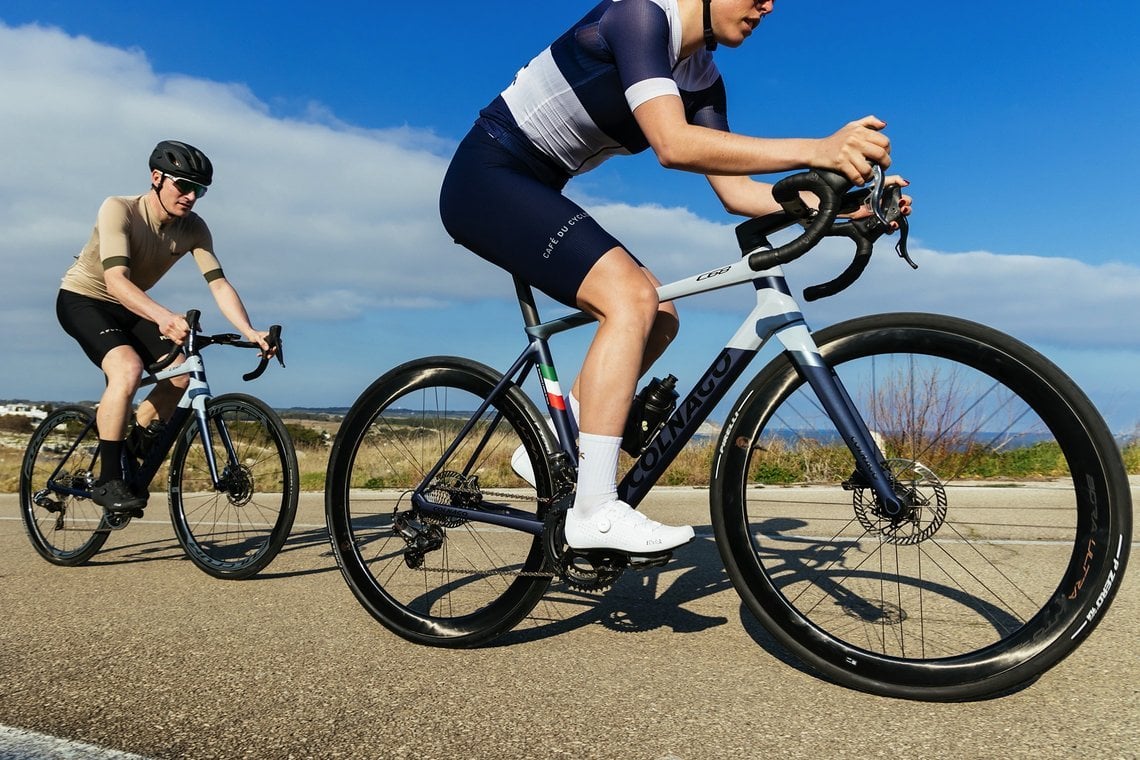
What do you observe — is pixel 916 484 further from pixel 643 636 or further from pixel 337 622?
pixel 337 622

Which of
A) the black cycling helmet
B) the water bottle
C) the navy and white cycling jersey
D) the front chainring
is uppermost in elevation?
the black cycling helmet

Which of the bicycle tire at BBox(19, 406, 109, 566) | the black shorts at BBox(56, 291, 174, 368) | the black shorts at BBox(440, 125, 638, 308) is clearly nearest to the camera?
the black shorts at BBox(440, 125, 638, 308)

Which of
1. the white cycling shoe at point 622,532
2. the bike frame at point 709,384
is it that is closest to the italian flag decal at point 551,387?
the bike frame at point 709,384

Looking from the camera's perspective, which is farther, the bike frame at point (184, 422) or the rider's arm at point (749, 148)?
the bike frame at point (184, 422)

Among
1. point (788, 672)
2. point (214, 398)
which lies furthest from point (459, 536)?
point (788, 672)

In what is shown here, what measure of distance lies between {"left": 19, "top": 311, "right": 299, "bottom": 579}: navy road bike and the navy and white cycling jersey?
2.23 meters

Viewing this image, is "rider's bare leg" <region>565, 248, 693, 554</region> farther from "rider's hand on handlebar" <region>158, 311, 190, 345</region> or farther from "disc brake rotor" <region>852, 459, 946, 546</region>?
"rider's hand on handlebar" <region>158, 311, 190, 345</region>

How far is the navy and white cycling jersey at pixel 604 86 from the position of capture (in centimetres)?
257

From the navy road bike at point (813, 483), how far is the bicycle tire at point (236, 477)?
2.69ft

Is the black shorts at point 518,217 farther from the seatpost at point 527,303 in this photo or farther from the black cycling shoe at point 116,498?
the black cycling shoe at point 116,498

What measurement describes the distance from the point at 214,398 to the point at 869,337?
364 cm

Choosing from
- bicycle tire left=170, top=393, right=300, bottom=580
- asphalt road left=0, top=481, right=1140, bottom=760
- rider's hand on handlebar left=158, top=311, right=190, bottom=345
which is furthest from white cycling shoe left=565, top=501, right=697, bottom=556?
rider's hand on handlebar left=158, top=311, right=190, bottom=345

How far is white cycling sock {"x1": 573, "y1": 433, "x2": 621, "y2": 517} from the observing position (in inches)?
105

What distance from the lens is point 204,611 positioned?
3469 millimetres
